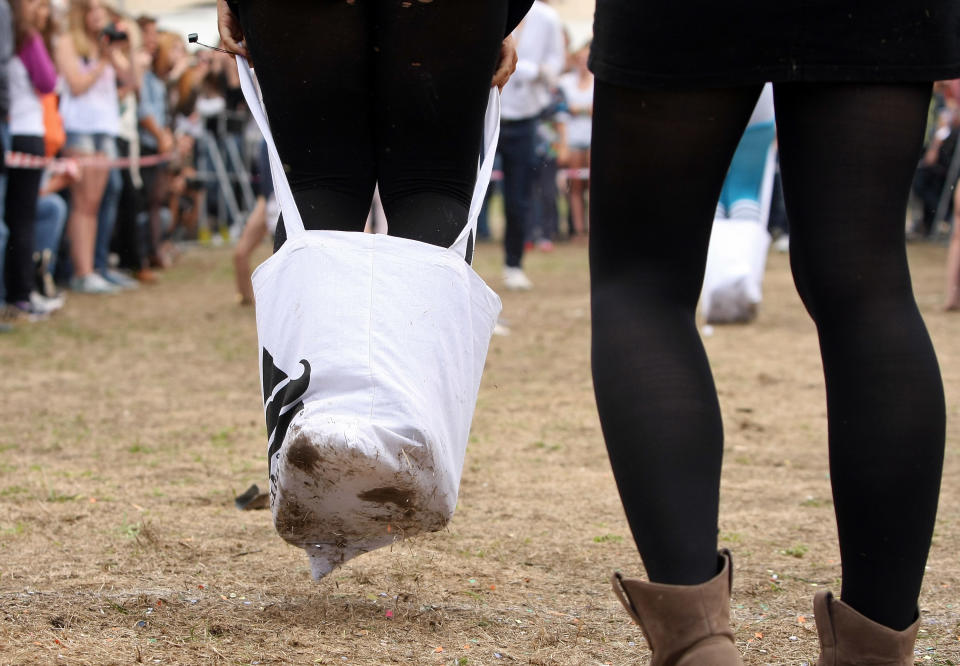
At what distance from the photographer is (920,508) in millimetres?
1652

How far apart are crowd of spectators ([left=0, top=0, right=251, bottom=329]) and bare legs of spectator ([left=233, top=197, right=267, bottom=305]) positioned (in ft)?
3.66

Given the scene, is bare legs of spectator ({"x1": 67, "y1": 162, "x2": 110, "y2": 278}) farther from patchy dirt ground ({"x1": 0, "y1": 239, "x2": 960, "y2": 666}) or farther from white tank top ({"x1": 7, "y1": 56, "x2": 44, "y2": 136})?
patchy dirt ground ({"x1": 0, "y1": 239, "x2": 960, "y2": 666})

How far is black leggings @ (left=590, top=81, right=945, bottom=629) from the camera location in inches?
64.3

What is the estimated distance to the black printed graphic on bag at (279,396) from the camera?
183cm

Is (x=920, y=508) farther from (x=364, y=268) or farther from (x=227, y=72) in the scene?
(x=227, y=72)

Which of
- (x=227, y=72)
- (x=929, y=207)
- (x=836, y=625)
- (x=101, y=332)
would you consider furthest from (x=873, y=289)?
(x=929, y=207)

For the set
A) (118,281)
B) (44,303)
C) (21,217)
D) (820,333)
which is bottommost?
(118,281)

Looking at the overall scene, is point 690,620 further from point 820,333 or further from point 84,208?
point 84,208

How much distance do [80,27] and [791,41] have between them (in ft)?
24.2

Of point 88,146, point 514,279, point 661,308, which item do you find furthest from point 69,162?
point 661,308

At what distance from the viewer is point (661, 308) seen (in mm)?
1733

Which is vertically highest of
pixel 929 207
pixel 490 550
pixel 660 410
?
pixel 660 410

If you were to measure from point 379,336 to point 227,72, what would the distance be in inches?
425

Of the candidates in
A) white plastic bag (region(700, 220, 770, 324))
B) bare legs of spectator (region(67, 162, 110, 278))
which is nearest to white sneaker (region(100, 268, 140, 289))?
bare legs of spectator (region(67, 162, 110, 278))
